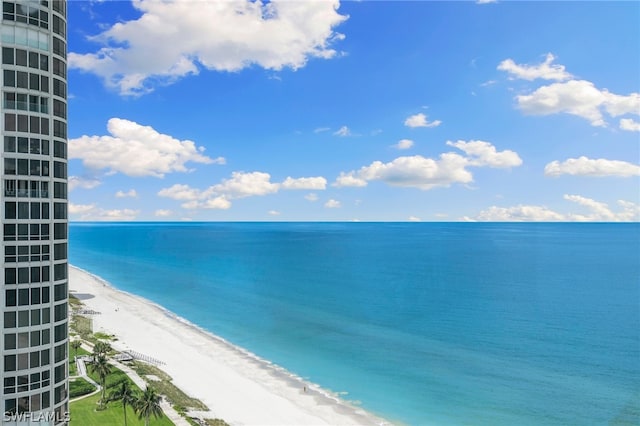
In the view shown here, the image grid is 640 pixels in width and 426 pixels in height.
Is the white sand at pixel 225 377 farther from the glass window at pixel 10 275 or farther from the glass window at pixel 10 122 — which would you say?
the glass window at pixel 10 122

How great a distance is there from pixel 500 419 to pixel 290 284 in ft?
348

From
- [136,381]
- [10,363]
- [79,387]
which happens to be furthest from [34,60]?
[136,381]

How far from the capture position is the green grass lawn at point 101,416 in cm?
4756

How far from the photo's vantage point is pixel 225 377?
6881 cm

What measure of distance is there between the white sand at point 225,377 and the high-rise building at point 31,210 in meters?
26.9

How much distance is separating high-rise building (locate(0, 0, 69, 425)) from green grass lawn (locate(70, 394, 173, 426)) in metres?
16.4

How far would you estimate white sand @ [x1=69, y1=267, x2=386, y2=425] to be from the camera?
57.4m

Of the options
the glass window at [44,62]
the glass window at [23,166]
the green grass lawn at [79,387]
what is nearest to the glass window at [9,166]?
the glass window at [23,166]

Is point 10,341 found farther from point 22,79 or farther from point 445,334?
point 445,334

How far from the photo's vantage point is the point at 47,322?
106ft

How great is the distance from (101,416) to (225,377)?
21.9m

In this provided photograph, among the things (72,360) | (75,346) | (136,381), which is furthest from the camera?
(75,346)

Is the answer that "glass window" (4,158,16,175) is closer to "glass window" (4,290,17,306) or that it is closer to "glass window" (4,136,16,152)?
"glass window" (4,136,16,152)

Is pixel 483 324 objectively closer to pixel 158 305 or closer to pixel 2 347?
pixel 158 305
